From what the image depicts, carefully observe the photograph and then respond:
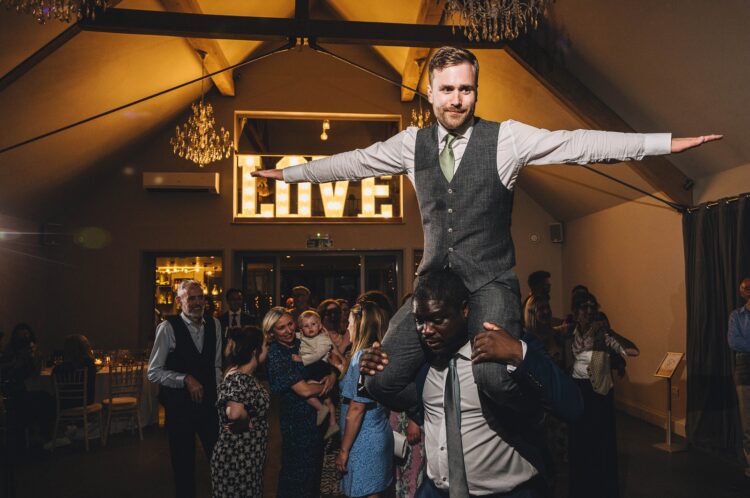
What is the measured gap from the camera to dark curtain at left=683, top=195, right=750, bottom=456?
5480mm

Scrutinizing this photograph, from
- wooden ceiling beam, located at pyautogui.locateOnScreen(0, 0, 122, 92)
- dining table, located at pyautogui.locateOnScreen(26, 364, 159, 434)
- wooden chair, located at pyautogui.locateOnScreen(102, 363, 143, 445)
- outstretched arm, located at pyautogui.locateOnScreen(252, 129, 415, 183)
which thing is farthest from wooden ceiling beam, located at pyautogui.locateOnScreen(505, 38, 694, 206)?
dining table, located at pyautogui.locateOnScreen(26, 364, 159, 434)

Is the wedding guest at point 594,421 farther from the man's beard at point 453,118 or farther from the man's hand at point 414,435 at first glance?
the man's beard at point 453,118

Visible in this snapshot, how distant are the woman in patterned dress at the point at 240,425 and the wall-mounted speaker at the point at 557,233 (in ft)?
26.9

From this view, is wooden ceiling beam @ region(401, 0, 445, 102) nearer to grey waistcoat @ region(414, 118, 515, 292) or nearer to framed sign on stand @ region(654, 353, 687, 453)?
framed sign on stand @ region(654, 353, 687, 453)

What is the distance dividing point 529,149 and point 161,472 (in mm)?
4927

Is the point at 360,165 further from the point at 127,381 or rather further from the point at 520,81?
the point at 127,381

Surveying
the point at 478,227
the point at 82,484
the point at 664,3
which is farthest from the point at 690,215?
the point at 82,484

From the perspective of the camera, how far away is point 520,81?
7.23 metres

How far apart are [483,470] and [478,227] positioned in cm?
63

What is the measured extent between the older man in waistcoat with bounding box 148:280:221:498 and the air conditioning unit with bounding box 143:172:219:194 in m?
6.29

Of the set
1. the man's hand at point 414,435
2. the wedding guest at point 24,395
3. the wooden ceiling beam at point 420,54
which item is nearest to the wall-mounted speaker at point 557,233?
the wooden ceiling beam at point 420,54

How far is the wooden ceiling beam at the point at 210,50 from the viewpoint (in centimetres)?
686


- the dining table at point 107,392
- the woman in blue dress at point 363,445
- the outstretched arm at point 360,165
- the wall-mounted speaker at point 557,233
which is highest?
the wall-mounted speaker at point 557,233

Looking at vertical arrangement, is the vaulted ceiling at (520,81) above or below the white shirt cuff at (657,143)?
above
